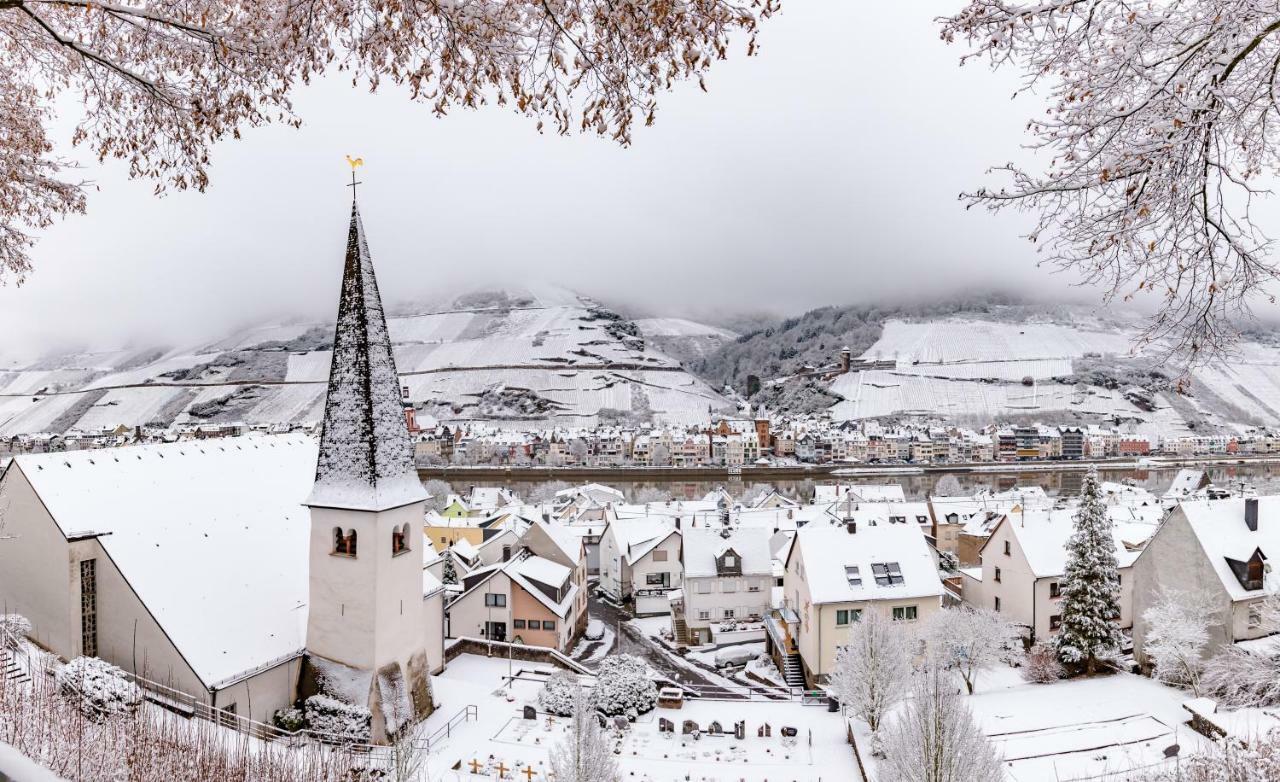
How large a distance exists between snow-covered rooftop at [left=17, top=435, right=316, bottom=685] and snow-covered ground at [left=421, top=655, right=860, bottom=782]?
506cm

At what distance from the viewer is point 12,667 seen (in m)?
13.2

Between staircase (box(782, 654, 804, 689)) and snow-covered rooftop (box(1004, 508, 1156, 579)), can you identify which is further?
snow-covered rooftop (box(1004, 508, 1156, 579))

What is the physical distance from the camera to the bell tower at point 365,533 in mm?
16531

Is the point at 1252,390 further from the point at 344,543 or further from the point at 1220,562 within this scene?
the point at 344,543

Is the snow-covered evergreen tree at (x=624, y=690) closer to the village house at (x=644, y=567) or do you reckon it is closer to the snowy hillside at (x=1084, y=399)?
the village house at (x=644, y=567)

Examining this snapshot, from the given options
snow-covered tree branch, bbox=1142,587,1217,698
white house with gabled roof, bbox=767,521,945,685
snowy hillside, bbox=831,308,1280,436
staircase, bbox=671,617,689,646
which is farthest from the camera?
snowy hillside, bbox=831,308,1280,436

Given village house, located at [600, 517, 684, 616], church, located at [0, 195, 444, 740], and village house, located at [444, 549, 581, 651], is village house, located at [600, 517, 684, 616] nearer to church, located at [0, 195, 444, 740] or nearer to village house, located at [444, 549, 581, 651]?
village house, located at [444, 549, 581, 651]

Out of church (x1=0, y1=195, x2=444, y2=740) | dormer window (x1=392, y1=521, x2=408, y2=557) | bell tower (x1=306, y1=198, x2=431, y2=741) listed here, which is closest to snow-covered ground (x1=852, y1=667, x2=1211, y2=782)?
bell tower (x1=306, y1=198, x2=431, y2=741)

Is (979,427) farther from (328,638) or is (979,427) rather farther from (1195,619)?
(328,638)

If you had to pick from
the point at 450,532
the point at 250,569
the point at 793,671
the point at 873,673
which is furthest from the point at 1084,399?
the point at 250,569

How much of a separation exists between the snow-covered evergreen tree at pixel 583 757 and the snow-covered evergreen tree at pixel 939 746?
17.1 feet

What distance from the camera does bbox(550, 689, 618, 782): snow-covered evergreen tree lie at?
10.5 metres

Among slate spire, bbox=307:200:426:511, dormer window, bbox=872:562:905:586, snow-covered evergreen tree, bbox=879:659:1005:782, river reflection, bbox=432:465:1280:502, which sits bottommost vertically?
river reflection, bbox=432:465:1280:502

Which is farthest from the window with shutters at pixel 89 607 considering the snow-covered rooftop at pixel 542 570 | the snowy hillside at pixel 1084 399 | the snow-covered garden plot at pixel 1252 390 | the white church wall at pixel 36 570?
the snow-covered garden plot at pixel 1252 390
